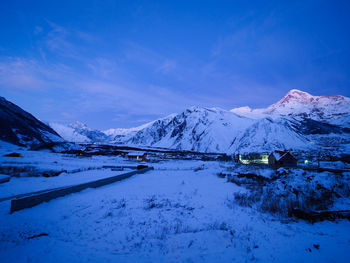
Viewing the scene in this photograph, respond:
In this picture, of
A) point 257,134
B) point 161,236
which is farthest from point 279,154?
point 257,134

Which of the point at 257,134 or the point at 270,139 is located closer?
the point at 270,139

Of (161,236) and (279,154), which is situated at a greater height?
(279,154)

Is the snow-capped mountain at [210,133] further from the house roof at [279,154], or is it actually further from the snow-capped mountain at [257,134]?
the house roof at [279,154]

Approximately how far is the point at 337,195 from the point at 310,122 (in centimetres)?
17341

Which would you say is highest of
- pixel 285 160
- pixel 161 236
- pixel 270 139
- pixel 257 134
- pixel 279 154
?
pixel 257 134

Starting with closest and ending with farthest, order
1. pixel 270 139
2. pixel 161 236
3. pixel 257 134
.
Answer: pixel 161 236 < pixel 270 139 < pixel 257 134

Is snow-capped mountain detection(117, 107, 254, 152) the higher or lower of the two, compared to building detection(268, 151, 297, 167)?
higher

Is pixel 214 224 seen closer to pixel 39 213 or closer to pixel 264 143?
pixel 39 213

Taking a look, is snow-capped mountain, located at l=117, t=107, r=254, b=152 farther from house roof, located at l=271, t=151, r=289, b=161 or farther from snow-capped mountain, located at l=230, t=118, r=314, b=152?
house roof, located at l=271, t=151, r=289, b=161

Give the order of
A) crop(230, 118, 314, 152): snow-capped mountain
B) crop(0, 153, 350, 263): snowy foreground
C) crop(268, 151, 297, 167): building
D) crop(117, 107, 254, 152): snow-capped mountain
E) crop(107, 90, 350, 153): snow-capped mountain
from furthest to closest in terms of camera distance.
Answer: crop(117, 107, 254, 152): snow-capped mountain < crop(107, 90, 350, 153): snow-capped mountain < crop(230, 118, 314, 152): snow-capped mountain < crop(268, 151, 297, 167): building < crop(0, 153, 350, 263): snowy foreground

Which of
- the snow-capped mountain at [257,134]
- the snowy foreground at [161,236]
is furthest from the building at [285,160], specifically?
the snow-capped mountain at [257,134]

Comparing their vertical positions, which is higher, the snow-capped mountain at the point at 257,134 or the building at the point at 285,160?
the snow-capped mountain at the point at 257,134

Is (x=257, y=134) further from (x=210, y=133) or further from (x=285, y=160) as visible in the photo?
(x=285, y=160)

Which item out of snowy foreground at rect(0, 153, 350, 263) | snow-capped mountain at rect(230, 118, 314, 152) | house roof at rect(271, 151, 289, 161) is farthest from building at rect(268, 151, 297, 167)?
snow-capped mountain at rect(230, 118, 314, 152)
